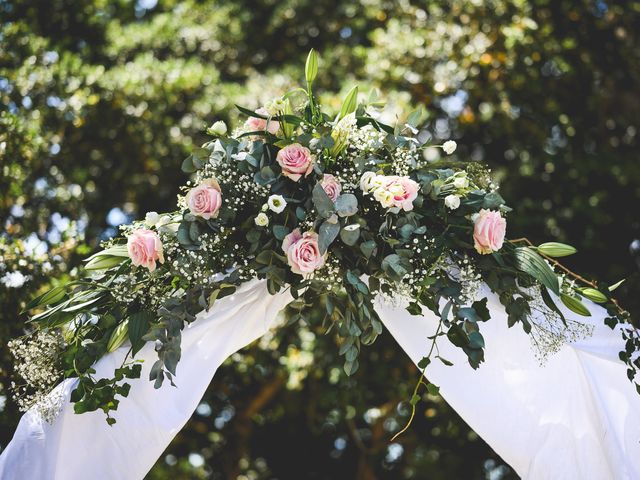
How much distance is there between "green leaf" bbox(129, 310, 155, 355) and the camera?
7.80ft

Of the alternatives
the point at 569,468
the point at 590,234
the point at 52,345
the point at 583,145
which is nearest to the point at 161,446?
the point at 52,345

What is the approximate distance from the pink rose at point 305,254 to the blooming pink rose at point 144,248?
0.43 metres

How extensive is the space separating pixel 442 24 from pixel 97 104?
8.08 ft

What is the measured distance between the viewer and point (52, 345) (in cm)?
249

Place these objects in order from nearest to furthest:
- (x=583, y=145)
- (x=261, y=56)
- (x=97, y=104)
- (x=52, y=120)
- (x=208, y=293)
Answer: (x=208, y=293), (x=52, y=120), (x=97, y=104), (x=583, y=145), (x=261, y=56)

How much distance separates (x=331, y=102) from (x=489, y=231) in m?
2.69

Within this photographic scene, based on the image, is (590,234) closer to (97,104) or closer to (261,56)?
(261,56)

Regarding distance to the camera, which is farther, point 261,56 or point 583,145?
point 261,56

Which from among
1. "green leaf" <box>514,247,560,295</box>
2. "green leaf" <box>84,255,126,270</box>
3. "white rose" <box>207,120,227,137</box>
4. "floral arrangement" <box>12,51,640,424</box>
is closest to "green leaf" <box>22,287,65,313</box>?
"floral arrangement" <box>12,51,640,424</box>

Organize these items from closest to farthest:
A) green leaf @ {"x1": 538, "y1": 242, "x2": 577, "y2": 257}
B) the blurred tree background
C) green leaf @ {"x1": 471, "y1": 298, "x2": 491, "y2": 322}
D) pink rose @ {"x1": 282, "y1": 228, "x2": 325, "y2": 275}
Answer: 1. pink rose @ {"x1": 282, "y1": 228, "x2": 325, "y2": 275}
2. green leaf @ {"x1": 471, "y1": 298, "x2": 491, "y2": 322}
3. green leaf @ {"x1": 538, "y1": 242, "x2": 577, "y2": 257}
4. the blurred tree background

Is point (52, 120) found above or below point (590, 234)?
above

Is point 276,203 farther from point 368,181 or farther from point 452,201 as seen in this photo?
point 452,201

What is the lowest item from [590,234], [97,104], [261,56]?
[590,234]

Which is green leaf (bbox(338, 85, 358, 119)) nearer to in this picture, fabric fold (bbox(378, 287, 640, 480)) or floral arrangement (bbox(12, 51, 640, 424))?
floral arrangement (bbox(12, 51, 640, 424))
